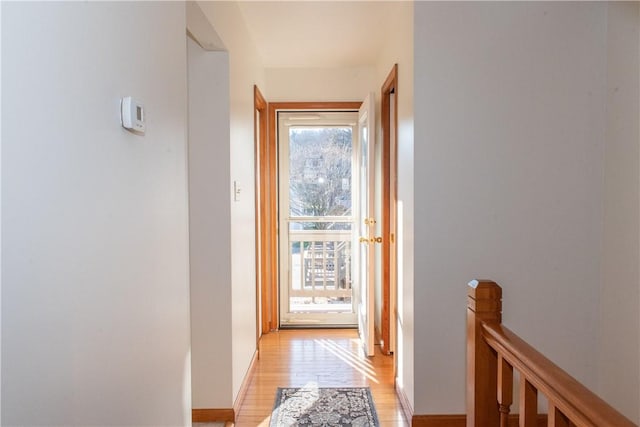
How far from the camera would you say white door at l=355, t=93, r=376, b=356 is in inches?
133

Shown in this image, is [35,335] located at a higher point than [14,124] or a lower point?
lower

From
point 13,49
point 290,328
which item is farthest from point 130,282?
point 290,328

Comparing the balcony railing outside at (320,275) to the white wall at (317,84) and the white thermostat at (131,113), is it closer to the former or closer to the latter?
the white wall at (317,84)

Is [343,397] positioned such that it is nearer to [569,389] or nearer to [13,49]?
[569,389]

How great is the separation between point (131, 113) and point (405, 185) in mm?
1696

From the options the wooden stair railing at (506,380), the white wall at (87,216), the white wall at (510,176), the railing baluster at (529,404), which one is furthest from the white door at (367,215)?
the railing baluster at (529,404)

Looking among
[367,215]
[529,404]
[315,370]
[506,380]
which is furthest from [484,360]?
[367,215]

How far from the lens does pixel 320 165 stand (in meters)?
4.36

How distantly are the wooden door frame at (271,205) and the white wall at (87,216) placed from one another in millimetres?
2532

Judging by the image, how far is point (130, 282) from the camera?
1229 mm

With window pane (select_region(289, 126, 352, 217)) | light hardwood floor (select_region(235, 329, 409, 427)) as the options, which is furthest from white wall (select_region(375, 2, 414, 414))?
window pane (select_region(289, 126, 352, 217))

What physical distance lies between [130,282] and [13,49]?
0.65 meters

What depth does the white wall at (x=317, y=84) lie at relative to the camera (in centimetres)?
412

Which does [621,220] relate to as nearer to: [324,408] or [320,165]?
[324,408]
